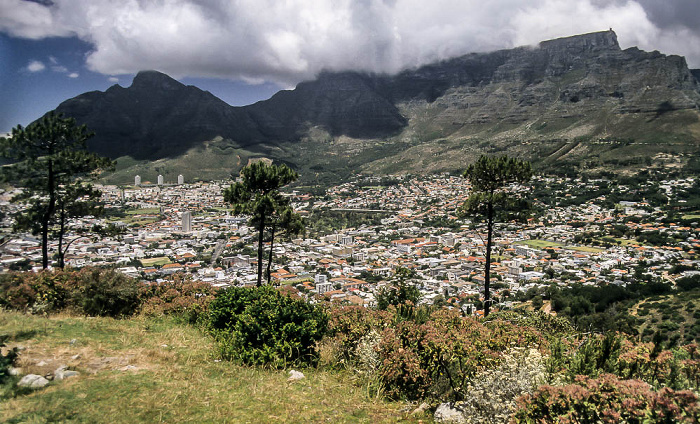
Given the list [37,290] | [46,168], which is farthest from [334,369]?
[46,168]

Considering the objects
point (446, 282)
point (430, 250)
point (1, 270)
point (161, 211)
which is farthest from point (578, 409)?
point (161, 211)

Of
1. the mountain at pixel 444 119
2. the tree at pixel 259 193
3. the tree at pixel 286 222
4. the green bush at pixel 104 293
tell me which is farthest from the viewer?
the mountain at pixel 444 119

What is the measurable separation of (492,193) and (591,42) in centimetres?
18237

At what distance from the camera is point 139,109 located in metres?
140

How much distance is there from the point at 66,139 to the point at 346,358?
36.9 ft

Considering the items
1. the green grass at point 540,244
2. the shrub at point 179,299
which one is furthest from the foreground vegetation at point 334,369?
the green grass at point 540,244

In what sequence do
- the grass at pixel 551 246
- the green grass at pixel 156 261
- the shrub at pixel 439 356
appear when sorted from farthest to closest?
the grass at pixel 551 246, the green grass at pixel 156 261, the shrub at pixel 439 356

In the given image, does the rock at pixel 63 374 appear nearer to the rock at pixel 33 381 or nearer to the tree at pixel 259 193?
the rock at pixel 33 381

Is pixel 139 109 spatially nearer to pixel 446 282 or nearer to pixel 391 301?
pixel 446 282

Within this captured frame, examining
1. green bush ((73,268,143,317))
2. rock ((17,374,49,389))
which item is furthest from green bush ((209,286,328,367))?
green bush ((73,268,143,317))

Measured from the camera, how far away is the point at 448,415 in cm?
358

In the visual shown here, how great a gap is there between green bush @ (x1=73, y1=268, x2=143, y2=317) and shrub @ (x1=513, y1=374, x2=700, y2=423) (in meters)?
7.55

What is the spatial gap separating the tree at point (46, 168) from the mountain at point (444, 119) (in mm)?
87026

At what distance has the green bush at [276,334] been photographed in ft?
16.0
